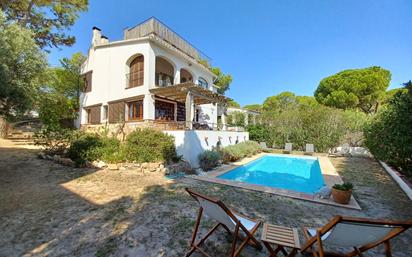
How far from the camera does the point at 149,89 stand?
48.3ft

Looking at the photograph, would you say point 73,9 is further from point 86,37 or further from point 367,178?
point 367,178

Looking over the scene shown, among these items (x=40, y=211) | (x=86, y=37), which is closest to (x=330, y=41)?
(x=40, y=211)

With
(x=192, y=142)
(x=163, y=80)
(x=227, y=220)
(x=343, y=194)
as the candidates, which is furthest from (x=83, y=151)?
(x=343, y=194)

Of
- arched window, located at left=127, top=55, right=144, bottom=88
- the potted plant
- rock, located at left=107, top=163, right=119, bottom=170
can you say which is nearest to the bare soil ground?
the potted plant

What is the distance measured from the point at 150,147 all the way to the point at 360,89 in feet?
83.5

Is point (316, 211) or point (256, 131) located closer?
point (316, 211)

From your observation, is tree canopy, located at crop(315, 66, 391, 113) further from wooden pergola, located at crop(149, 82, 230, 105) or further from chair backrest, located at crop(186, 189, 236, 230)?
chair backrest, located at crop(186, 189, 236, 230)

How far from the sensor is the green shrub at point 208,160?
11.1m

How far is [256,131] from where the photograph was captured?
21750mm

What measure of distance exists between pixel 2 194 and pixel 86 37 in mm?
21718

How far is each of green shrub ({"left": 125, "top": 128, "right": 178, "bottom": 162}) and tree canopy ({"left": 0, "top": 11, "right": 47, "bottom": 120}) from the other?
4662 millimetres

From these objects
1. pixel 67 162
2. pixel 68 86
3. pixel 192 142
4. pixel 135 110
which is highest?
pixel 68 86

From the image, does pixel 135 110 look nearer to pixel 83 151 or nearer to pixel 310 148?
pixel 83 151

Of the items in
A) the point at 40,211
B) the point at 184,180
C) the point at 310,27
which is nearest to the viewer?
the point at 40,211
